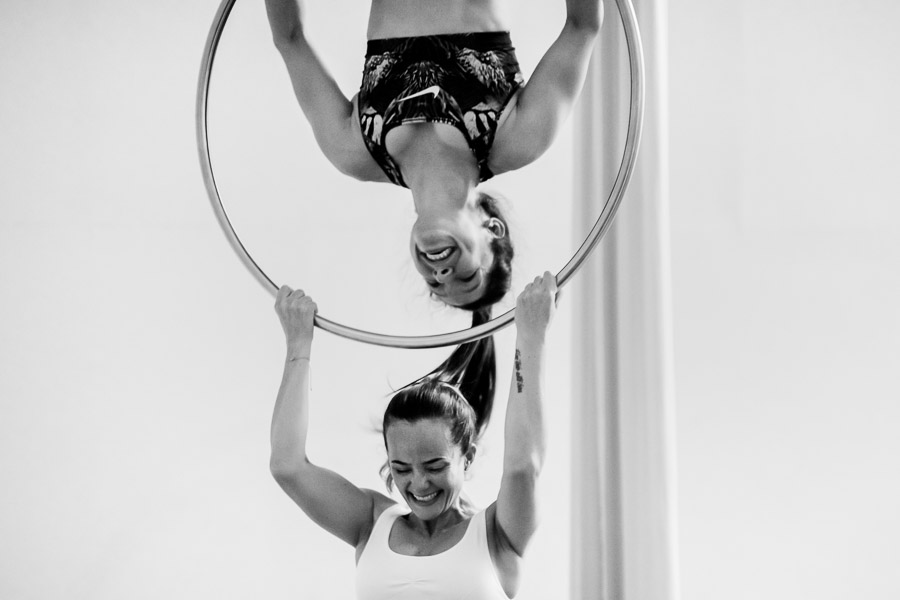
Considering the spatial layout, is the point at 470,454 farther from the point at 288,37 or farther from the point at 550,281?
the point at 288,37

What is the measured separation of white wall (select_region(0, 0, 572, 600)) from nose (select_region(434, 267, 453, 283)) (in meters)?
0.23

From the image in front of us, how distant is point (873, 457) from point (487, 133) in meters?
0.84

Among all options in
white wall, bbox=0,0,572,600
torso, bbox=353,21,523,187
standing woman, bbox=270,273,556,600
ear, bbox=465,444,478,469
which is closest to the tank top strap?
standing woman, bbox=270,273,556,600

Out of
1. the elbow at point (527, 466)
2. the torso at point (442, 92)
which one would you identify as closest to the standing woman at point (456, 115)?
the torso at point (442, 92)

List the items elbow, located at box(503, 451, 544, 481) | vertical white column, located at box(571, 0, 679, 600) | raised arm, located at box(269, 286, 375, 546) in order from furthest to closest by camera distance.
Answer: vertical white column, located at box(571, 0, 679, 600) → raised arm, located at box(269, 286, 375, 546) → elbow, located at box(503, 451, 544, 481)

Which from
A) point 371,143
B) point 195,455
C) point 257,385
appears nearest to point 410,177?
point 371,143

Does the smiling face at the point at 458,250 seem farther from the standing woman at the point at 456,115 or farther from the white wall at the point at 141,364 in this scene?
the white wall at the point at 141,364

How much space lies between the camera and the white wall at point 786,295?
62.3 inches

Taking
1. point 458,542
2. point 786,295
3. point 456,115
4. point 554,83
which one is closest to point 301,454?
point 458,542

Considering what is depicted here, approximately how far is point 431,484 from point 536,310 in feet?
0.91

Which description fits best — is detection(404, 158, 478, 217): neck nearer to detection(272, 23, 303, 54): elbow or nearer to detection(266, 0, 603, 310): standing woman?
detection(266, 0, 603, 310): standing woman

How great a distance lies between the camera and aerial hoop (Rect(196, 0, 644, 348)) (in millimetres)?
1260

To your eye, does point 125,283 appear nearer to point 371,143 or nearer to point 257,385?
point 257,385

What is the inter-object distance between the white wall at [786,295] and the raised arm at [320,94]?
23.2 inches
